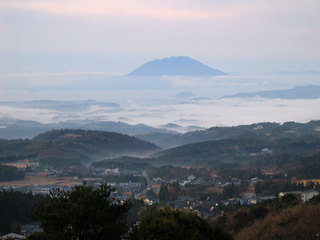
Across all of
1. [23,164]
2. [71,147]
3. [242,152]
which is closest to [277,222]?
[23,164]

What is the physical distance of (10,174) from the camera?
4706cm

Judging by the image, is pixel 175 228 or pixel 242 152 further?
pixel 242 152

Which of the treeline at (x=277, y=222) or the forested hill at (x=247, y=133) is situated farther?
the forested hill at (x=247, y=133)

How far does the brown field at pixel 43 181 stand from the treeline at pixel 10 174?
0.72 metres

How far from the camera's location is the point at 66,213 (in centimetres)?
1247

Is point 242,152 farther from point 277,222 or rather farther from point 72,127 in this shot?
point 72,127

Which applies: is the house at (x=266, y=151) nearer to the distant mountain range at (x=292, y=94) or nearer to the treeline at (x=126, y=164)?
the treeline at (x=126, y=164)

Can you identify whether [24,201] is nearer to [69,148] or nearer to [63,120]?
[69,148]

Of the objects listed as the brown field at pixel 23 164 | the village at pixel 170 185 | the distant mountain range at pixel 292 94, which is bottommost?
the village at pixel 170 185

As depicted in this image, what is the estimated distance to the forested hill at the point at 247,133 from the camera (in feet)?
253

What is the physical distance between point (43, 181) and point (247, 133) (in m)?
39.5

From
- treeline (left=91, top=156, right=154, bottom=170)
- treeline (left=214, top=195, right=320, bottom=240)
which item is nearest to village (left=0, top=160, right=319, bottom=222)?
treeline (left=91, top=156, right=154, bottom=170)

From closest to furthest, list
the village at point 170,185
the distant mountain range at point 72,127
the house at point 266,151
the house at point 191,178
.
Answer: the village at point 170,185 → the house at point 191,178 → the house at point 266,151 → the distant mountain range at point 72,127

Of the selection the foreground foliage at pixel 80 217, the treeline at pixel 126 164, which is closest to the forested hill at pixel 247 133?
the treeline at pixel 126 164
